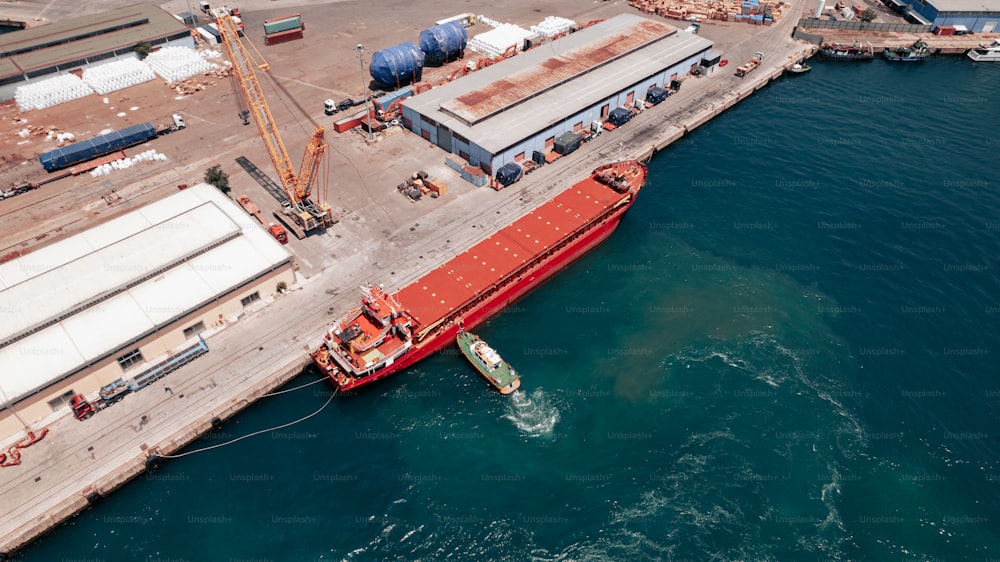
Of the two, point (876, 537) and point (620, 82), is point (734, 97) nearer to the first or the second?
point (620, 82)

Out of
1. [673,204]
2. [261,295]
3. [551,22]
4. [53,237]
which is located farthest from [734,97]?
[53,237]

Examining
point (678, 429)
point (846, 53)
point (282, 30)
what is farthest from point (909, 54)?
point (282, 30)

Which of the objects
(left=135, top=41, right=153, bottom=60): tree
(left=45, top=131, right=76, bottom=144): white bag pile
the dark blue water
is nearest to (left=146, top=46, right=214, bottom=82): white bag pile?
(left=135, top=41, right=153, bottom=60): tree

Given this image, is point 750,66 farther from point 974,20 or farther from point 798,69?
point 974,20

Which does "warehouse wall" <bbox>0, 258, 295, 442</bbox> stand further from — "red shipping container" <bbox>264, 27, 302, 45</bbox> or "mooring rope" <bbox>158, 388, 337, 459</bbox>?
"red shipping container" <bbox>264, 27, 302, 45</bbox>

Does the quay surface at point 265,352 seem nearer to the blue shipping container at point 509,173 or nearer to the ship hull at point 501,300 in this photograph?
the blue shipping container at point 509,173

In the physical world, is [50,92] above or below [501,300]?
above
